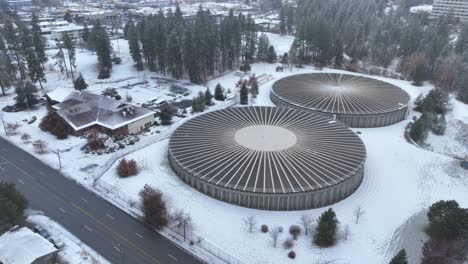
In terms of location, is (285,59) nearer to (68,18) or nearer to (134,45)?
(134,45)

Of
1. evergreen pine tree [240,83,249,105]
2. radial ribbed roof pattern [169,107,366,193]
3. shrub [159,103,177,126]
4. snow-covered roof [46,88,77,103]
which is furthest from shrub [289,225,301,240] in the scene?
snow-covered roof [46,88,77,103]

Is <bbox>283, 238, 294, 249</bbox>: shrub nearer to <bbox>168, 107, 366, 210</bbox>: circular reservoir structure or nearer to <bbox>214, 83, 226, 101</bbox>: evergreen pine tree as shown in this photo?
<bbox>168, 107, 366, 210</bbox>: circular reservoir structure

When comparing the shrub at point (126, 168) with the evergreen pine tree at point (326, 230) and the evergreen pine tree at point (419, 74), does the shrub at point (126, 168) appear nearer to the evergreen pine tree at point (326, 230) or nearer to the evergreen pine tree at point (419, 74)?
the evergreen pine tree at point (326, 230)

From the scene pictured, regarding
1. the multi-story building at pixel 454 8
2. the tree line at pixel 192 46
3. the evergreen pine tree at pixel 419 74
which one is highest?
the multi-story building at pixel 454 8

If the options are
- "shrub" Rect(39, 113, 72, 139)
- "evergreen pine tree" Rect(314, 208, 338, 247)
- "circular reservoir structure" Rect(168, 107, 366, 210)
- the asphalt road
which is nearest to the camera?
"evergreen pine tree" Rect(314, 208, 338, 247)

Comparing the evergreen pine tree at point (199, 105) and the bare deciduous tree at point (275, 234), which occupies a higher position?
the evergreen pine tree at point (199, 105)

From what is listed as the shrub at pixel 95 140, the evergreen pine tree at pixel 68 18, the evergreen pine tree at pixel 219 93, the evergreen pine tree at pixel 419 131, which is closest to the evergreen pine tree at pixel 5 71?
the shrub at pixel 95 140

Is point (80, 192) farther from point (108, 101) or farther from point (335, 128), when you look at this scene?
point (335, 128)
